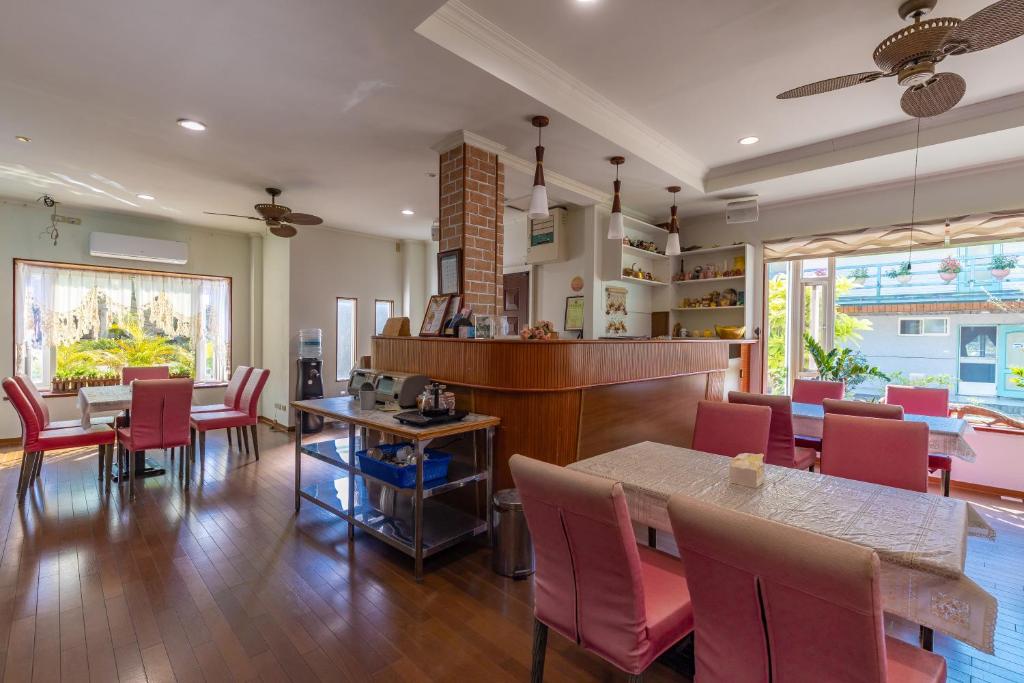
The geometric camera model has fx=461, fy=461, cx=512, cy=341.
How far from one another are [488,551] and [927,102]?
3.41 m

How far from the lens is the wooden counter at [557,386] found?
9.02ft

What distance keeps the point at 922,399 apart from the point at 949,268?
5.11ft

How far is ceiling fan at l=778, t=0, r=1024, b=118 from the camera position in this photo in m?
1.80

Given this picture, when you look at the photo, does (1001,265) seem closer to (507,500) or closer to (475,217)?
(475,217)

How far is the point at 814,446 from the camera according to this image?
11.7ft

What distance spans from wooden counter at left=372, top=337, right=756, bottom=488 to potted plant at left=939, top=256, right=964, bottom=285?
289 cm

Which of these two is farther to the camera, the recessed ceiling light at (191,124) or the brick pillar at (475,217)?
the brick pillar at (475,217)

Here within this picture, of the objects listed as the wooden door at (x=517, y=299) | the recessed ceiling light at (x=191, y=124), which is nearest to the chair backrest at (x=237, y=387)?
the recessed ceiling light at (x=191, y=124)

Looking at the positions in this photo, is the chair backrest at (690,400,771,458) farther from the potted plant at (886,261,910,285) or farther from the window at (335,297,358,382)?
the window at (335,297,358,382)

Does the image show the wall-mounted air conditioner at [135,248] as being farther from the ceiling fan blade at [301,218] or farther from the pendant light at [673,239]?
the pendant light at [673,239]

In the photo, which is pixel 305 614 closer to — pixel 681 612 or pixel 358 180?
pixel 681 612

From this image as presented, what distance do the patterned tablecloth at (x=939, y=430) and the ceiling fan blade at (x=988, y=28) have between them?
75.3 inches

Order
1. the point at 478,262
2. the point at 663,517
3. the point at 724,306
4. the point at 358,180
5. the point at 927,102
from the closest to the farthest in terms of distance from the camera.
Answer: the point at 663,517 < the point at 927,102 < the point at 478,262 < the point at 358,180 < the point at 724,306

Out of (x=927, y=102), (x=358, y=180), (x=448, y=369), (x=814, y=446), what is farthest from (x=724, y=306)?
(x=358, y=180)
